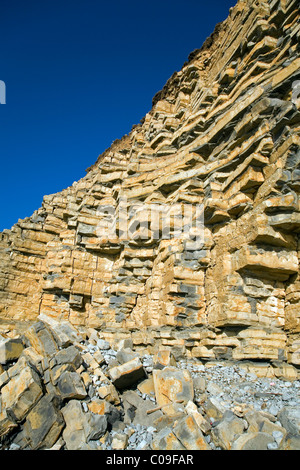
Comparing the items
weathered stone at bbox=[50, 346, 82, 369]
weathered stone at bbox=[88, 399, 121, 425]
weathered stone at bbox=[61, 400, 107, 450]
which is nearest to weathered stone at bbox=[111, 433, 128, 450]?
weathered stone at bbox=[61, 400, 107, 450]

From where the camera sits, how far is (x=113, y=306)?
1436cm

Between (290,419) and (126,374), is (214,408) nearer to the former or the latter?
(290,419)

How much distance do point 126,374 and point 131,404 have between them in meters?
0.71

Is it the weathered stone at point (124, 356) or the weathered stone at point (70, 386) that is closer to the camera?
the weathered stone at point (70, 386)

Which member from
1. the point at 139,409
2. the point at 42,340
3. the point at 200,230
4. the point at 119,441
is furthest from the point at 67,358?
the point at 200,230

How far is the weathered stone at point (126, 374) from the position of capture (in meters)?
7.59

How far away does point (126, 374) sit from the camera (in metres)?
7.65

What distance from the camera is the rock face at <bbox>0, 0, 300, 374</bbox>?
8852 mm

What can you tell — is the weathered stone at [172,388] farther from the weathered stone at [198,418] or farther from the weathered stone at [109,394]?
the weathered stone at [109,394]

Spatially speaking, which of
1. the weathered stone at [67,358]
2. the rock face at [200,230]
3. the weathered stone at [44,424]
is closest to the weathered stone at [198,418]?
the rock face at [200,230]

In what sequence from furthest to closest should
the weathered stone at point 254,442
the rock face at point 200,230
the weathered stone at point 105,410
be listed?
the rock face at point 200,230, the weathered stone at point 105,410, the weathered stone at point 254,442

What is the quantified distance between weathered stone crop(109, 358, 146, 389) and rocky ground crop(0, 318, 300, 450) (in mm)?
28

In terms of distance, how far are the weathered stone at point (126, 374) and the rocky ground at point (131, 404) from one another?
0.03 m

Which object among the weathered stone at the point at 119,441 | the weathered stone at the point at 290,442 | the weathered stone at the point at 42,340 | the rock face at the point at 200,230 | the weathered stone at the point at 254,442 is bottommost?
the weathered stone at the point at 119,441
